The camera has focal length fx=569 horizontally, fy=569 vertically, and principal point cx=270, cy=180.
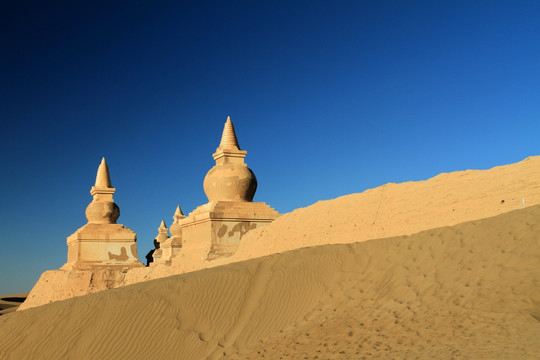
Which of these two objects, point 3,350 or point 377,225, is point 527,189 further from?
point 3,350

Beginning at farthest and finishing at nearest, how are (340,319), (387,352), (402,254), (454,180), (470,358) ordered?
(454,180) < (402,254) < (340,319) < (387,352) < (470,358)

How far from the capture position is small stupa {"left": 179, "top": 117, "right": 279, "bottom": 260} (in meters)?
18.0

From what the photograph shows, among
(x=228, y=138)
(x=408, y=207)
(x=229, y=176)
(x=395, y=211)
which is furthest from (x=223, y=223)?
(x=408, y=207)

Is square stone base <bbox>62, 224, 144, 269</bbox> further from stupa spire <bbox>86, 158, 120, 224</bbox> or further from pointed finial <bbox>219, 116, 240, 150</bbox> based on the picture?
pointed finial <bbox>219, 116, 240, 150</bbox>

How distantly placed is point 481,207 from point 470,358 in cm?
673

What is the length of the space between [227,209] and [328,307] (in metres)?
9.10

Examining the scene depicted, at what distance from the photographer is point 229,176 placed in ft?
63.2

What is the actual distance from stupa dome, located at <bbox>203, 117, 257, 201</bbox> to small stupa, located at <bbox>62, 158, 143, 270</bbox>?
640 cm

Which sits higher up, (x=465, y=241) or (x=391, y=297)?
(x=465, y=241)

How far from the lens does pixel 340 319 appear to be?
909cm

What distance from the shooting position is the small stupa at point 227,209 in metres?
18.0

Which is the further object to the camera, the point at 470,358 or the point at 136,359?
the point at 136,359

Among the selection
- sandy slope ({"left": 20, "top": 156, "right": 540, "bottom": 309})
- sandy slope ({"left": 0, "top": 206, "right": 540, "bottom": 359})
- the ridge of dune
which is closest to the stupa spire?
sandy slope ({"left": 20, "top": 156, "right": 540, "bottom": 309})

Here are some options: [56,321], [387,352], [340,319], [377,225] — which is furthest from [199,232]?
[387,352]
